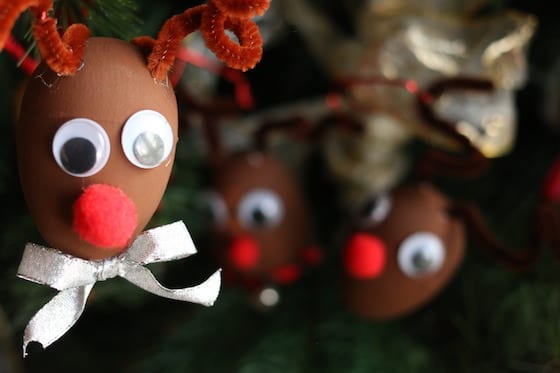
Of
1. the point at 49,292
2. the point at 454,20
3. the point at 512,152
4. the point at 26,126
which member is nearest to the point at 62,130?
the point at 26,126

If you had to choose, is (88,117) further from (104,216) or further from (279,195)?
(279,195)

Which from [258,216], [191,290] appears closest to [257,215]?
[258,216]

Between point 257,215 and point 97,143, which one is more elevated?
point 97,143

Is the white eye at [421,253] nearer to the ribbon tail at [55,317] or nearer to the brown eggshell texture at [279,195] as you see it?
the brown eggshell texture at [279,195]

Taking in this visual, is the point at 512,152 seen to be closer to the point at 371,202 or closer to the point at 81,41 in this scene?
the point at 371,202

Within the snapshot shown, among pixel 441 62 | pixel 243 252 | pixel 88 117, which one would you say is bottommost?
pixel 243 252

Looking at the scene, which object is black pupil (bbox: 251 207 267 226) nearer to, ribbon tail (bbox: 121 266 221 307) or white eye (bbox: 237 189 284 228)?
white eye (bbox: 237 189 284 228)


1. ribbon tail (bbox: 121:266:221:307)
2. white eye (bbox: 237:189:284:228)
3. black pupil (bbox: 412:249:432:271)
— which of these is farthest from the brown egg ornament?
ribbon tail (bbox: 121:266:221:307)
